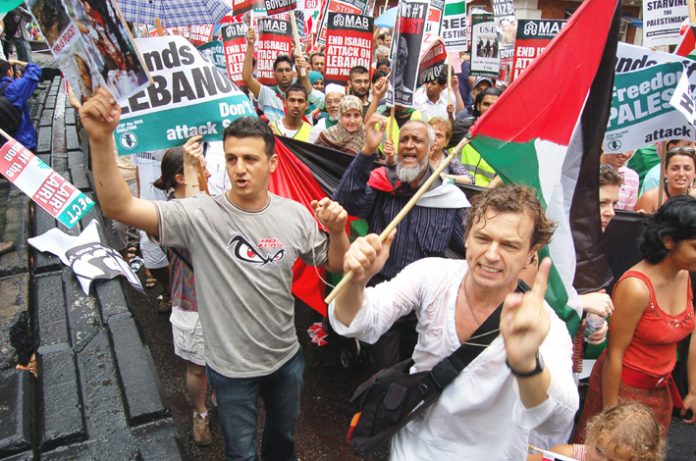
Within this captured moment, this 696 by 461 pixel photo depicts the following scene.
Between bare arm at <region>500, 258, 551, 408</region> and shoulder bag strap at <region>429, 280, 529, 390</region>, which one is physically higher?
bare arm at <region>500, 258, 551, 408</region>

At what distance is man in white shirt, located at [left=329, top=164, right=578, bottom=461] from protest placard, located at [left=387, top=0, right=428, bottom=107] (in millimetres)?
2669

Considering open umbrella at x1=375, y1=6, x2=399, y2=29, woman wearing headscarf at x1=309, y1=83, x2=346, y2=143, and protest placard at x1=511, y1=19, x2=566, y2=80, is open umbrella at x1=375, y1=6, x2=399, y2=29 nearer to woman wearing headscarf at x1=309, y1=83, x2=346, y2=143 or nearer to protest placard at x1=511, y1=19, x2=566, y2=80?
woman wearing headscarf at x1=309, y1=83, x2=346, y2=143

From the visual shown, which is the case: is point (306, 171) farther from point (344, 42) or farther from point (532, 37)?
point (532, 37)

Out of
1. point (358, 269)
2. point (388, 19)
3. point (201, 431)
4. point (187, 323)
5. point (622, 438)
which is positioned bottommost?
point (201, 431)

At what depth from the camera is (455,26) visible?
682 centimetres

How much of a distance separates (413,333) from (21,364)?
275 cm

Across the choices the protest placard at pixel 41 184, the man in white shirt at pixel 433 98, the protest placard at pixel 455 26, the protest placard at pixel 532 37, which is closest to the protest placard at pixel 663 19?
the protest placard at pixel 532 37

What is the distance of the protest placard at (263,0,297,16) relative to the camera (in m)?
7.50

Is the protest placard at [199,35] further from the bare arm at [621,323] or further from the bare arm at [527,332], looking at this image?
the bare arm at [527,332]

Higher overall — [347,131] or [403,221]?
[347,131]

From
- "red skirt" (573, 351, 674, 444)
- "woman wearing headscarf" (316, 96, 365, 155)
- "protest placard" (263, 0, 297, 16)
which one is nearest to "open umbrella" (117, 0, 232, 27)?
"woman wearing headscarf" (316, 96, 365, 155)

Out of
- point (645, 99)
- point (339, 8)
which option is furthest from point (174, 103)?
point (339, 8)

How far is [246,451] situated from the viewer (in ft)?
9.18

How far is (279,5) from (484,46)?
310 cm
